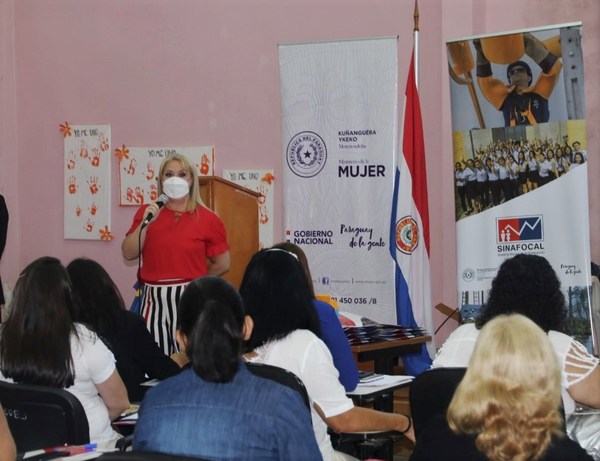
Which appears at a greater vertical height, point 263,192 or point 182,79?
point 182,79

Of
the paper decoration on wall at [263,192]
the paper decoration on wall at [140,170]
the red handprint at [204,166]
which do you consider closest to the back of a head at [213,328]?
the paper decoration on wall at [263,192]

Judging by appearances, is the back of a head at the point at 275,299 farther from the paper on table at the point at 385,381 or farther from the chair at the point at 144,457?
the chair at the point at 144,457

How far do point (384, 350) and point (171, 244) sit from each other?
1235 mm

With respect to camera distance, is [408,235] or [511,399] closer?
[511,399]

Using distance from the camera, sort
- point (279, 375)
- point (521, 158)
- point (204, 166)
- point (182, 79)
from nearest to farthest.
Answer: point (279, 375) < point (521, 158) < point (204, 166) < point (182, 79)

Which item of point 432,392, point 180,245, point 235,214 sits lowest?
point 432,392

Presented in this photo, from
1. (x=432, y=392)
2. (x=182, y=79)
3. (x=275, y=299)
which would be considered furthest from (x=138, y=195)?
(x=432, y=392)

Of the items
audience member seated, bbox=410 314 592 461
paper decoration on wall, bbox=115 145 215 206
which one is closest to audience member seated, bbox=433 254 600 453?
audience member seated, bbox=410 314 592 461

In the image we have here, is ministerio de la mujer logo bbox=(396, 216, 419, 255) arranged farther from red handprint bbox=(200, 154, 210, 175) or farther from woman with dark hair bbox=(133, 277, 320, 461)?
woman with dark hair bbox=(133, 277, 320, 461)

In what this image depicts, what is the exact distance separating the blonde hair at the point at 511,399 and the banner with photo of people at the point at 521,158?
9.66 ft

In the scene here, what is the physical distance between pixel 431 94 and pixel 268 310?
12.5 feet

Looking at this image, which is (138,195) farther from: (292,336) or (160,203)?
(292,336)

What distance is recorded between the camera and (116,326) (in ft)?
10.4

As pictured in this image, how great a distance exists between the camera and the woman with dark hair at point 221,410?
1.87 metres
